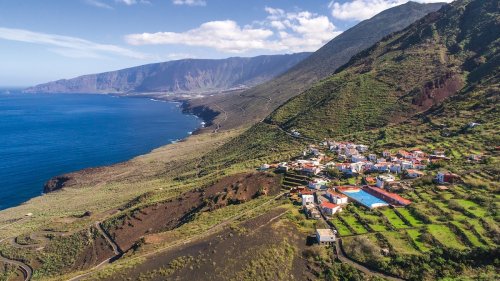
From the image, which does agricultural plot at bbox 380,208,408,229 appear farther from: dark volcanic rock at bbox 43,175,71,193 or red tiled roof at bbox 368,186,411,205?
dark volcanic rock at bbox 43,175,71,193

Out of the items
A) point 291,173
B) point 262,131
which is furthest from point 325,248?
point 262,131

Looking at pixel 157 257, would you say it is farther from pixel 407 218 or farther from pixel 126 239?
pixel 407 218

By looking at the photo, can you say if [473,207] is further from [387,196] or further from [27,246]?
[27,246]

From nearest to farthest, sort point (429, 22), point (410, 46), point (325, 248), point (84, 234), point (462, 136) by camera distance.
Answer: point (325, 248), point (84, 234), point (462, 136), point (410, 46), point (429, 22)

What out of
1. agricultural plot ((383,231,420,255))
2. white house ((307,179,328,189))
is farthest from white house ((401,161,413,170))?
Answer: agricultural plot ((383,231,420,255))

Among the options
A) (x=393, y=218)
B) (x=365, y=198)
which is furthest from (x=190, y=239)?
(x=393, y=218)

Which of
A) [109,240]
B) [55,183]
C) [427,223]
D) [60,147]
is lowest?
[60,147]
